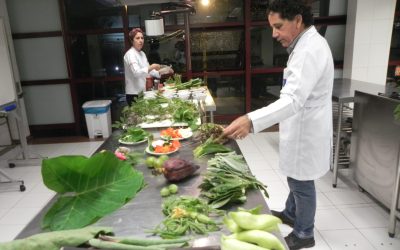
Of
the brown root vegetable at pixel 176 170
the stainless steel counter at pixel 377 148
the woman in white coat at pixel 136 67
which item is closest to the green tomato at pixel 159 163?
the brown root vegetable at pixel 176 170

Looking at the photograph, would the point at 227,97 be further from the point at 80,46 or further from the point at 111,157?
the point at 111,157

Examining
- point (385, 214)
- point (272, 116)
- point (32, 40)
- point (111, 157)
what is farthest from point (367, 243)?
point (32, 40)

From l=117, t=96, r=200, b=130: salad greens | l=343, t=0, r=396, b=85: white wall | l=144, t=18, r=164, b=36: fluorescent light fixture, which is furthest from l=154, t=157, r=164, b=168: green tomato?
l=343, t=0, r=396, b=85: white wall

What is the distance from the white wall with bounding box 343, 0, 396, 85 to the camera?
15.2 feet

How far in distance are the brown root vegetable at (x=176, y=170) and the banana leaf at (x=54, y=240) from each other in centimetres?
59

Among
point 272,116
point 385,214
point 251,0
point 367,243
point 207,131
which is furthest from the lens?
point 251,0

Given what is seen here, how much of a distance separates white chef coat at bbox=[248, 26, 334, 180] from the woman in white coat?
2435 mm

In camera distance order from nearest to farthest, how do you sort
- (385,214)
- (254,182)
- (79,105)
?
1. (254,182)
2. (385,214)
3. (79,105)

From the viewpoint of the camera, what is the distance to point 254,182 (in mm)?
1429

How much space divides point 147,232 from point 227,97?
4.86 metres

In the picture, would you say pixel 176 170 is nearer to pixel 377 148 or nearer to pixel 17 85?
pixel 377 148

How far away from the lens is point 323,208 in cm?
287

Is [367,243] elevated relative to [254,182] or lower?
lower

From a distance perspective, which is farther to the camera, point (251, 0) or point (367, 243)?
point (251, 0)
